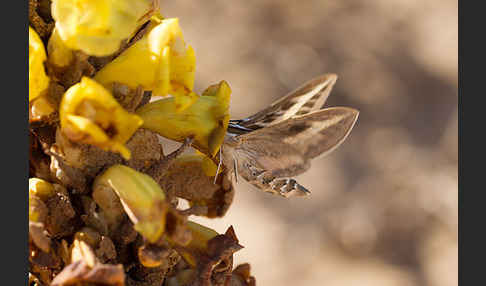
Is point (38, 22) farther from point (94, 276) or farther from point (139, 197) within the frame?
point (94, 276)

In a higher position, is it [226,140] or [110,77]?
[110,77]

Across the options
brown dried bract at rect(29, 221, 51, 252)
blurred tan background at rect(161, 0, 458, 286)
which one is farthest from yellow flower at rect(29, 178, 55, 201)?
blurred tan background at rect(161, 0, 458, 286)

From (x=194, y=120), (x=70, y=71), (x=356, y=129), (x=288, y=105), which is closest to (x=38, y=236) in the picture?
(x=70, y=71)

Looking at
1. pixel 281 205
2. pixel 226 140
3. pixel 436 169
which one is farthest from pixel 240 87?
pixel 226 140

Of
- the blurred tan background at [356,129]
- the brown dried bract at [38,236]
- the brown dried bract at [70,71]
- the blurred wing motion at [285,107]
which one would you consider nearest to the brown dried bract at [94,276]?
the brown dried bract at [38,236]

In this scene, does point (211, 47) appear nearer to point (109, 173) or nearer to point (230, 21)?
point (230, 21)
